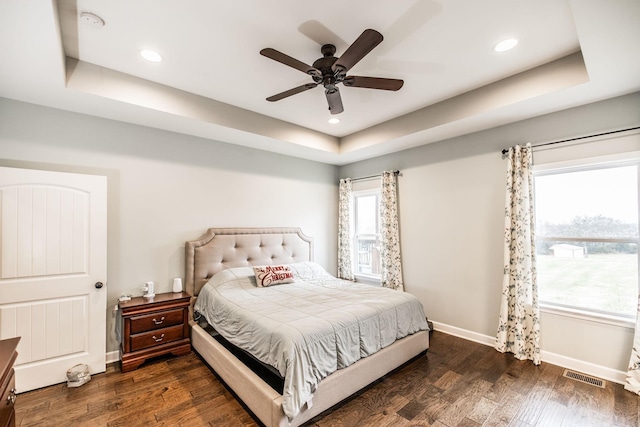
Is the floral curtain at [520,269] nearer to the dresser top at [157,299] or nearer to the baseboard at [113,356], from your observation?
the dresser top at [157,299]

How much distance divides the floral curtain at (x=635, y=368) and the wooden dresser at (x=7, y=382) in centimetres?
425

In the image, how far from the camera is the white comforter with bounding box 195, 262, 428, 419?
203 cm

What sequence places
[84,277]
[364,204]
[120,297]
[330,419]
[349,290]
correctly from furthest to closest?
[364,204] < [349,290] < [120,297] < [84,277] < [330,419]

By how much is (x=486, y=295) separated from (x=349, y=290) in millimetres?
1692

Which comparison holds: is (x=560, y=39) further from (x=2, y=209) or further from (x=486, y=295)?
(x=2, y=209)

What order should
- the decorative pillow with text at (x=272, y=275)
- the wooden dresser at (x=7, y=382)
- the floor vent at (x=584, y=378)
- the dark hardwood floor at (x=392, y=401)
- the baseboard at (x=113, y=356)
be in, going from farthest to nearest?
the decorative pillow with text at (x=272, y=275), the baseboard at (x=113, y=356), the floor vent at (x=584, y=378), the dark hardwood floor at (x=392, y=401), the wooden dresser at (x=7, y=382)

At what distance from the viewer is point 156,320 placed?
9.98 feet

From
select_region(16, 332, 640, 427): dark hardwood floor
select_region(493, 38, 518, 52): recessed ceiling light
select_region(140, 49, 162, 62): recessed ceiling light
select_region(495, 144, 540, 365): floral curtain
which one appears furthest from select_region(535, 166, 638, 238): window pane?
select_region(140, 49, 162, 62): recessed ceiling light

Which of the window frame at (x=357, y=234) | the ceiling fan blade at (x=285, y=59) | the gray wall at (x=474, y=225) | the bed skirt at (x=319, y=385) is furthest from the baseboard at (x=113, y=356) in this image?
the gray wall at (x=474, y=225)

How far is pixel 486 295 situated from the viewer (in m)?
3.51

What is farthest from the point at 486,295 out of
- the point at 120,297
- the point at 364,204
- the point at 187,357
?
the point at 120,297

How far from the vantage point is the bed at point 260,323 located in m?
2.05

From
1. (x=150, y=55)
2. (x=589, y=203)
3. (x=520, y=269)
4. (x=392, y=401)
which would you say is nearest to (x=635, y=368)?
(x=520, y=269)

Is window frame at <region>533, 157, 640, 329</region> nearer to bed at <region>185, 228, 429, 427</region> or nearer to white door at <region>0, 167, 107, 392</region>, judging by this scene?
bed at <region>185, 228, 429, 427</region>
